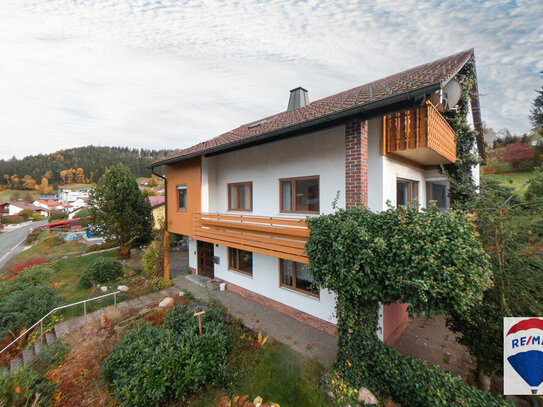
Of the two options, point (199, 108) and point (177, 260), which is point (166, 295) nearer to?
point (177, 260)

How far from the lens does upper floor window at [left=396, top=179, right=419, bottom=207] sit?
22.9ft

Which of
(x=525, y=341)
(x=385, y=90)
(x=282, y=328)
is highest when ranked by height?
(x=385, y=90)

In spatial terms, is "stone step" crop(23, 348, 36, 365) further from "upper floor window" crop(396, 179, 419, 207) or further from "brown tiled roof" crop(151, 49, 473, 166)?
"upper floor window" crop(396, 179, 419, 207)

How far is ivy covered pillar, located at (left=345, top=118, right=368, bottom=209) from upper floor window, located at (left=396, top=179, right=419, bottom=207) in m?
2.23

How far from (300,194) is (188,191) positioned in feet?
20.2

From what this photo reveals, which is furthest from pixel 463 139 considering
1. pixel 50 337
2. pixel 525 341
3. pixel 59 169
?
pixel 59 169

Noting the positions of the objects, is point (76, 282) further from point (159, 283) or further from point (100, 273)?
point (159, 283)

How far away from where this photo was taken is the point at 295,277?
299 inches

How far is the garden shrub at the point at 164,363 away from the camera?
4500 millimetres

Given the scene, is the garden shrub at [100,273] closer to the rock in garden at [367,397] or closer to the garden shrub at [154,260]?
the garden shrub at [154,260]

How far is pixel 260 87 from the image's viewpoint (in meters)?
10.9

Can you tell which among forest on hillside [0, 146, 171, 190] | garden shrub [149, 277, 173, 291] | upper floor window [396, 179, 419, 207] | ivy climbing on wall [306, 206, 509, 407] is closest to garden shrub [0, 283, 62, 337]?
garden shrub [149, 277, 173, 291]

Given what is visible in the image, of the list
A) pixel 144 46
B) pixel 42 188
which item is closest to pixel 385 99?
pixel 144 46

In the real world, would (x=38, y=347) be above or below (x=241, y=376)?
below
